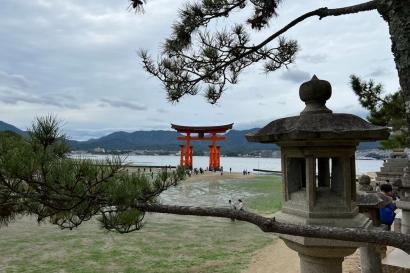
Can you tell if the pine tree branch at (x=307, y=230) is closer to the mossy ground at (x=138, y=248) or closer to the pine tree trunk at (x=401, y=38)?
the pine tree trunk at (x=401, y=38)

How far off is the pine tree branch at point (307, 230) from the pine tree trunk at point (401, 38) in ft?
2.43

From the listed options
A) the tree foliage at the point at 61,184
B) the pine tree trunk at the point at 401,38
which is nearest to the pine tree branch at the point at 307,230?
the tree foliage at the point at 61,184

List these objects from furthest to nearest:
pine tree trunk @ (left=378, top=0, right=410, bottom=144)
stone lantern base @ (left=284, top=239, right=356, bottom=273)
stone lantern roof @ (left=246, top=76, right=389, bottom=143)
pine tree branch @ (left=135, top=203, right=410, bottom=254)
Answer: stone lantern base @ (left=284, top=239, right=356, bottom=273), stone lantern roof @ (left=246, top=76, right=389, bottom=143), pine tree trunk @ (left=378, top=0, right=410, bottom=144), pine tree branch @ (left=135, top=203, right=410, bottom=254)

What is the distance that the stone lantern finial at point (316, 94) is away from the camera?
10.0 feet

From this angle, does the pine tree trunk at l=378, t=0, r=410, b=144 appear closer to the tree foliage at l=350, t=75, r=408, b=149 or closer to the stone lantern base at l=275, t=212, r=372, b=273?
the stone lantern base at l=275, t=212, r=372, b=273

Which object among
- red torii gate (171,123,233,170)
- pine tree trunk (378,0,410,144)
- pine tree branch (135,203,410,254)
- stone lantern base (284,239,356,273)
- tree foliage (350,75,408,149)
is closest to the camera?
pine tree branch (135,203,410,254)

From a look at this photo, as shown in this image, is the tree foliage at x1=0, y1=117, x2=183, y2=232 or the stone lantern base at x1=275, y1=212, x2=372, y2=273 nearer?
the tree foliage at x1=0, y1=117, x2=183, y2=232

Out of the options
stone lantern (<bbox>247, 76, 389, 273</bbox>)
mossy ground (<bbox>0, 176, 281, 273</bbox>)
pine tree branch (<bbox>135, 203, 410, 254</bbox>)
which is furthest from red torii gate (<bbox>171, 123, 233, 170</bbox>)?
pine tree branch (<bbox>135, 203, 410, 254</bbox>)

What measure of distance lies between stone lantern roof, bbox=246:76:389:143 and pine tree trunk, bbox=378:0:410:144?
0.57 meters

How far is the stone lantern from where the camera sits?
2.82 meters

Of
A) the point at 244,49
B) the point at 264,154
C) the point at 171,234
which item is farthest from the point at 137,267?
the point at 264,154

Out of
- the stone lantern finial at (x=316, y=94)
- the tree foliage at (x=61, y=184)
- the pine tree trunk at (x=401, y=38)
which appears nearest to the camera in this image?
the tree foliage at (x=61, y=184)

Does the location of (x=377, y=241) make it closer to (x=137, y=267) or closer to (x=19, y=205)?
(x=19, y=205)

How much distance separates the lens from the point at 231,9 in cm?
369
